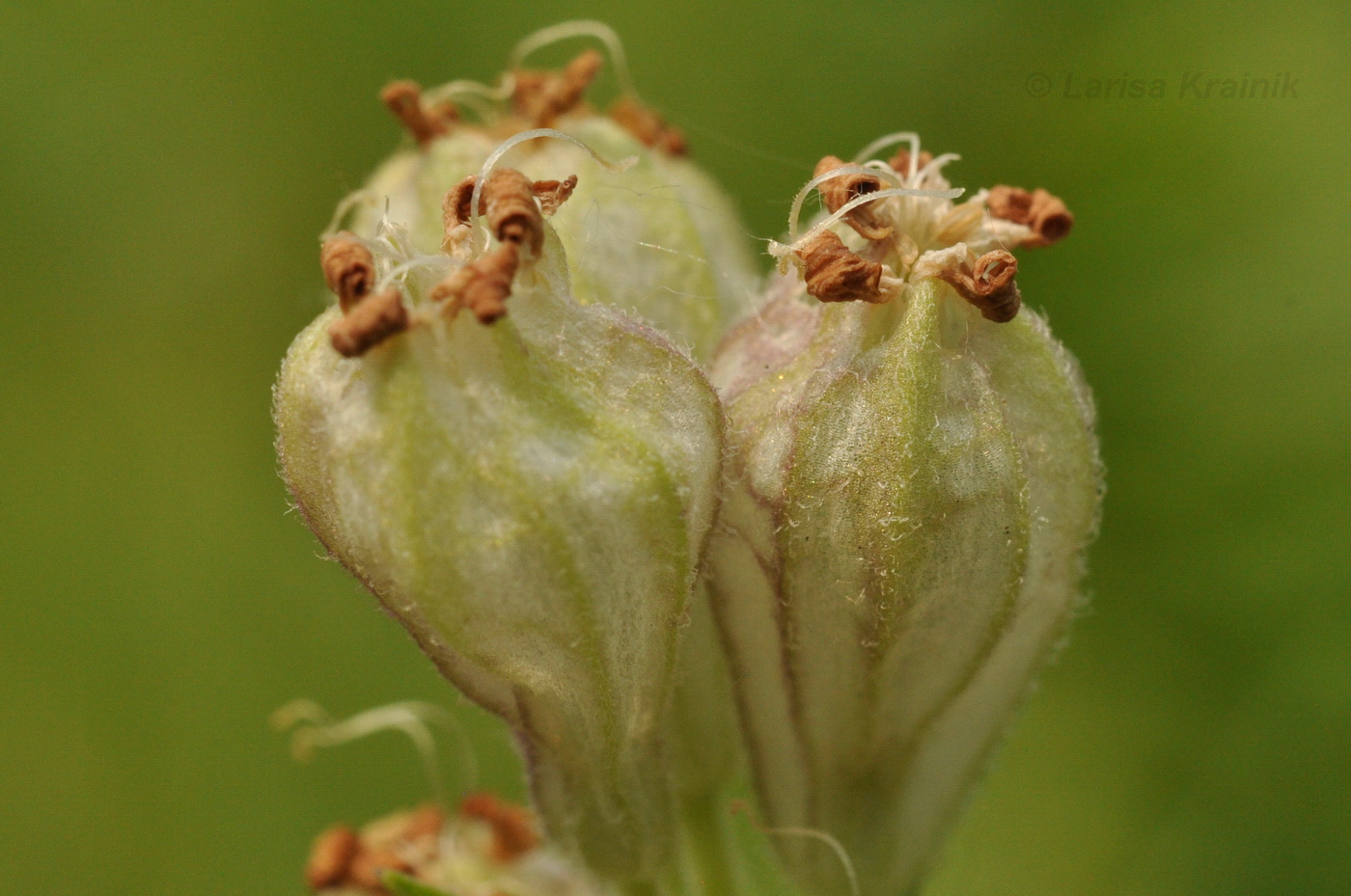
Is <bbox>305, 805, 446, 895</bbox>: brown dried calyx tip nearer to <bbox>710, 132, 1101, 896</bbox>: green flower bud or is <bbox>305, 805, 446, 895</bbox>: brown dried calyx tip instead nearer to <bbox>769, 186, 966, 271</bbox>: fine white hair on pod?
<bbox>710, 132, 1101, 896</bbox>: green flower bud

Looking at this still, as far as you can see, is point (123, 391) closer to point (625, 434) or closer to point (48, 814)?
point (48, 814)

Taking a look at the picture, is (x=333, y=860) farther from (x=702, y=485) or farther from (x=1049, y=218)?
(x=1049, y=218)

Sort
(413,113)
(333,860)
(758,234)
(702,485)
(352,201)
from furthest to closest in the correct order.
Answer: (758,234) → (333,860) → (413,113) → (352,201) → (702,485)

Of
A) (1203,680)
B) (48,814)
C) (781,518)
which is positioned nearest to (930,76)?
(1203,680)

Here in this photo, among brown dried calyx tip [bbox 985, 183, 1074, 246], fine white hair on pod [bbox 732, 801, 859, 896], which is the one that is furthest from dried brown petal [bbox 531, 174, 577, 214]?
fine white hair on pod [bbox 732, 801, 859, 896]

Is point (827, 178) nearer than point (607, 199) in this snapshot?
Yes

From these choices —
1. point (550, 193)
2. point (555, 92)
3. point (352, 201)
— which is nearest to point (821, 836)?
point (550, 193)
